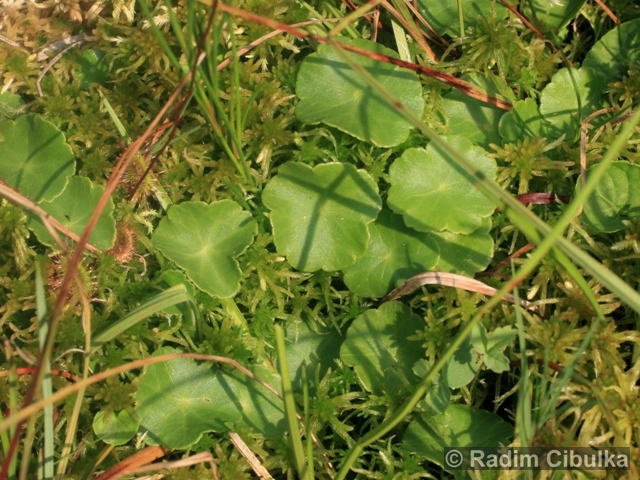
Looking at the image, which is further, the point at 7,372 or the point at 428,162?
the point at 428,162

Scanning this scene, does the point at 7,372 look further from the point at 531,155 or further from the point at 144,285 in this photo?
the point at 531,155

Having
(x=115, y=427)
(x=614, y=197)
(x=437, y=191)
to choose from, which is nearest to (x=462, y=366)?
(x=437, y=191)

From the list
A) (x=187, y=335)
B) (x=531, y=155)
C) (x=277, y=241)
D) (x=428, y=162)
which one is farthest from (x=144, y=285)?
(x=531, y=155)

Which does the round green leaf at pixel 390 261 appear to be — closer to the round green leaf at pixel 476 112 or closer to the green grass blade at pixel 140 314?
the round green leaf at pixel 476 112

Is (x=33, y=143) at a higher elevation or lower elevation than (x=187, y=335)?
higher

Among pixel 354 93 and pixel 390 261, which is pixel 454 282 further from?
pixel 354 93
